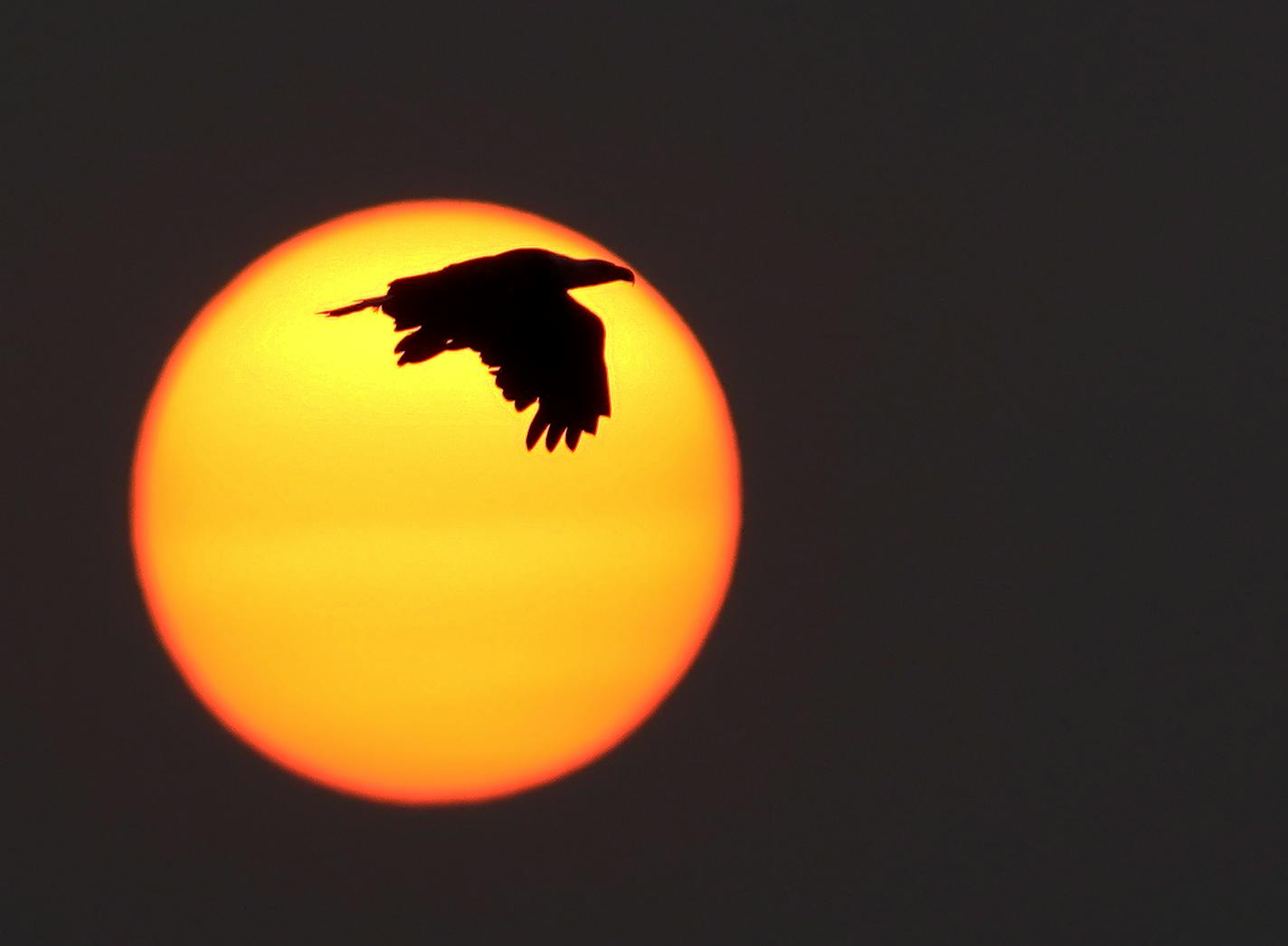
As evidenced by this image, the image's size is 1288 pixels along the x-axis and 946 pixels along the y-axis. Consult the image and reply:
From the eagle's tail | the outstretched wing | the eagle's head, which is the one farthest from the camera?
the eagle's head

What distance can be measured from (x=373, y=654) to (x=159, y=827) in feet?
29.1

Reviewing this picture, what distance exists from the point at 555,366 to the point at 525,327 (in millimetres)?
232

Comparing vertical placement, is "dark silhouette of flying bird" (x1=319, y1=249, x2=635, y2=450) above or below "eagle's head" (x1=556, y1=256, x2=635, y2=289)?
below

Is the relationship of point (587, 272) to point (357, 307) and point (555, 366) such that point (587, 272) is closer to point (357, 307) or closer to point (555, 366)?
point (555, 366)

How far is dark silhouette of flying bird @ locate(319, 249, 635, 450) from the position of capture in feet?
33.7

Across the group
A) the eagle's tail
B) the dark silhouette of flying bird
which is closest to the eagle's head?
the dark silhouette of flying bird

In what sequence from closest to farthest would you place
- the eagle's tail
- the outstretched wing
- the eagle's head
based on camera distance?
the eagle's tail, the outstretched wing, the eagle's head

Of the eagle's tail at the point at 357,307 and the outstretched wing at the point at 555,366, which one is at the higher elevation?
the eagle's tail at the point at 357,307

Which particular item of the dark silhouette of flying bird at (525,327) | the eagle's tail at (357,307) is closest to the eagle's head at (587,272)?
the dark silhouette of flying bird at (525,327)

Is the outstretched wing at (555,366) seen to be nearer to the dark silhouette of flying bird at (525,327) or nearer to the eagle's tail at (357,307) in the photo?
the dark silhouette of flying bird at (525,327)

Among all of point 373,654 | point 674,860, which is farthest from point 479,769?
point 674,860

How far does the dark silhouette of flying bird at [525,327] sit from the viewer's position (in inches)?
404

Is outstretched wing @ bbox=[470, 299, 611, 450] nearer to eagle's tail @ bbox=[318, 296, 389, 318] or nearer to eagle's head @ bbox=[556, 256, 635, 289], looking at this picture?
eagle's head @ bbox=[556, 256, 635, 289]

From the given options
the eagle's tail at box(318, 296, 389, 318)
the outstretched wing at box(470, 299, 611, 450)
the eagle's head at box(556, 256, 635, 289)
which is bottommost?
the outstretched wing at box(470, 299, 611, 450)
